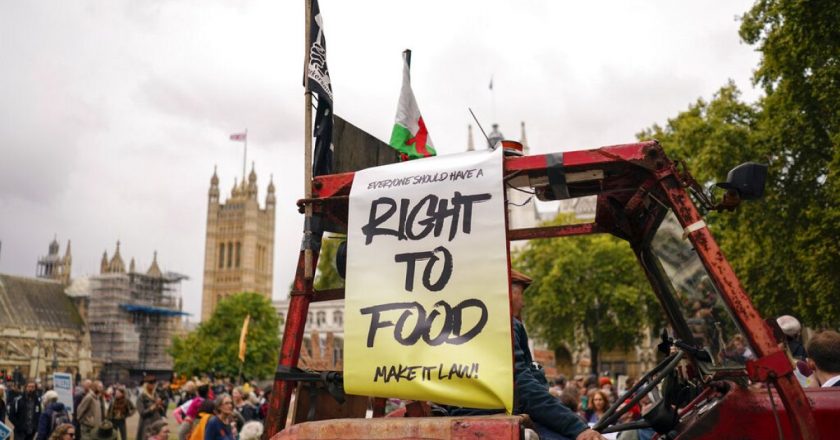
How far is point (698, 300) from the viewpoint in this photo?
3635 millimetres

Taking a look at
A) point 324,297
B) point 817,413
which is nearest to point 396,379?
point 324,297

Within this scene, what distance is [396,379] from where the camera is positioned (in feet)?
11.1

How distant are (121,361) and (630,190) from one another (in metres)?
97.1

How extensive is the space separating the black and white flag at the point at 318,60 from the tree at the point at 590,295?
4104 centimetres

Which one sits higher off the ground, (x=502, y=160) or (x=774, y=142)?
(x=774, y=142)

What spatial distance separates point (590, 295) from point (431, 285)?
43.4 meters

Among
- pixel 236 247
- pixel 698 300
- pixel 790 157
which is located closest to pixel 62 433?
pixel 698 300

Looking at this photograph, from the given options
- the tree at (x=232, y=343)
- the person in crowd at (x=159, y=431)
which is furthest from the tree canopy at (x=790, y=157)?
the tree at (x=232, y=343)

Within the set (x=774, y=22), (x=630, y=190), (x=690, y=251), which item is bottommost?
(x=690, y=251)

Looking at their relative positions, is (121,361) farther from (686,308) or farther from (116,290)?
(686,308)

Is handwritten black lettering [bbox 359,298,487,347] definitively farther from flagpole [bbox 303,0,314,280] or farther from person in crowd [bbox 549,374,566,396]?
person in crowd [bbox 549,374,566,396]

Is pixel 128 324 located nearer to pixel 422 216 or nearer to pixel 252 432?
pixel 252 432

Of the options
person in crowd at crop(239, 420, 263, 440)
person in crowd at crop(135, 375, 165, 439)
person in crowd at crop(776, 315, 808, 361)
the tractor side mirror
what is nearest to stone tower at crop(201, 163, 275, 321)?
person in crowd at crop(135, 375, 165, 439)

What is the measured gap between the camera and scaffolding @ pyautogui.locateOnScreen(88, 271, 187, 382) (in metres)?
91.1
